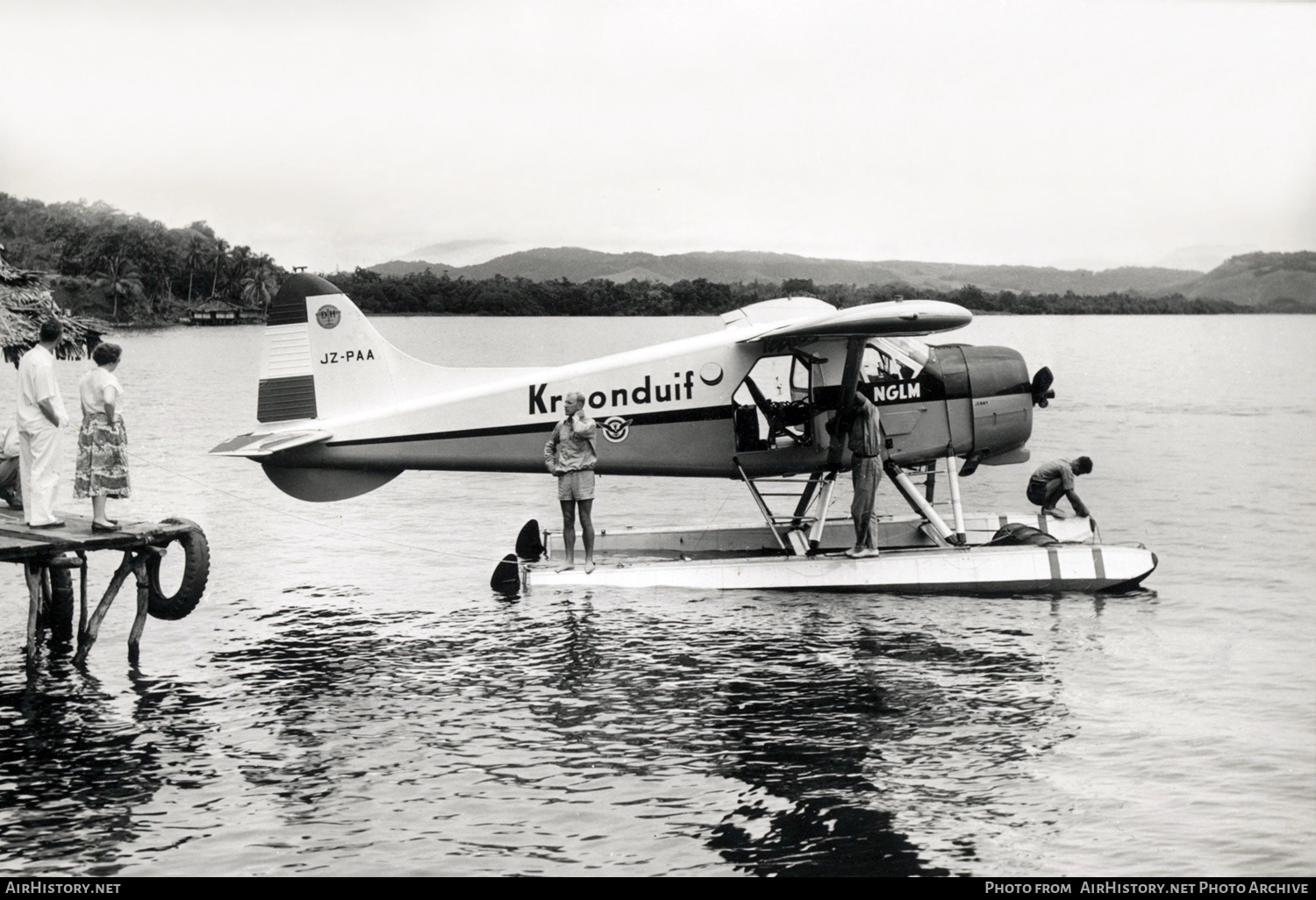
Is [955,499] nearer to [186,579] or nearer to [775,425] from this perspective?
[775,425]

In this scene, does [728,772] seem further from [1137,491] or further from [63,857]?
[1137,491]

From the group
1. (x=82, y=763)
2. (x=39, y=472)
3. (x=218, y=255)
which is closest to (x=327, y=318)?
(x=39, y=472)

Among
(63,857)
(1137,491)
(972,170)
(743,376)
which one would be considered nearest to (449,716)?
(63,857)

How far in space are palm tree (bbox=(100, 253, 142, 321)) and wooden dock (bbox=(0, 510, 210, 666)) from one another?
4097 cm

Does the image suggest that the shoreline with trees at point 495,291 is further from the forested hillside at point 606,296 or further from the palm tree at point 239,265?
the palm tree at point 239,265

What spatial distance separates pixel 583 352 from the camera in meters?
55.3

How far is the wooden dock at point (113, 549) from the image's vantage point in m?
9.40

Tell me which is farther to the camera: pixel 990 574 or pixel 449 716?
pixel 990 574

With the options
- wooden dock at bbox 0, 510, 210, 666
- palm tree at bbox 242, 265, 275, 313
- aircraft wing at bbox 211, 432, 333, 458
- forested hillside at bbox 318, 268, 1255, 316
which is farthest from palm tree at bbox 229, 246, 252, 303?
wooden dock at bbox 0, 510, 210, 666

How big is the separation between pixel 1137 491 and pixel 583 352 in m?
35.4

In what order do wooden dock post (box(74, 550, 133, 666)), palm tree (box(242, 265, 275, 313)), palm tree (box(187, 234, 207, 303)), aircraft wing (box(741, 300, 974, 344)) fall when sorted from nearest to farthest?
wooden dock post (box(74, 550, 133, 666)) < aircraft wing (box(741, 300, 974, 344)) < palm tree (box(187, 234, 207, 303)) < palm tree (box(242, 265, 275, 313))

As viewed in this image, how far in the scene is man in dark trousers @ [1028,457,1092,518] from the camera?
14.0 m

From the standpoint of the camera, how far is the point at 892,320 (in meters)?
11.6

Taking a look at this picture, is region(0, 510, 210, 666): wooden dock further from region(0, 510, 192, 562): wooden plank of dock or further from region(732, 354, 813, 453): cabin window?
region(732, 354, 813, 453): cabin window
